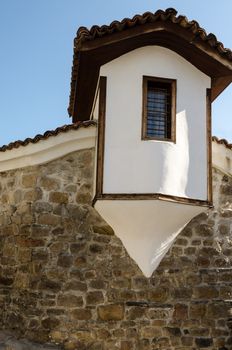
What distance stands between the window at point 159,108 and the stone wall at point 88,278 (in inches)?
47.6

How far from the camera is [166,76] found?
703 cm

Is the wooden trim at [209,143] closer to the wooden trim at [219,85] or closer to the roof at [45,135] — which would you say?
the wooden trim at [219,85]

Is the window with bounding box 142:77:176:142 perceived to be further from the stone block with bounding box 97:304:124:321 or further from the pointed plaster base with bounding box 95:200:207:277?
the stone block with bounding box 97:304:124:321

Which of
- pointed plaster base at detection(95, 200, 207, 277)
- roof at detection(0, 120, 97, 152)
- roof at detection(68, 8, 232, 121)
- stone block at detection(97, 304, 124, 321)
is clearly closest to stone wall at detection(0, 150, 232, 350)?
stone block at detection(97, 304, 124, 321)

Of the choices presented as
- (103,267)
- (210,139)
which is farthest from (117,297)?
(210,139)

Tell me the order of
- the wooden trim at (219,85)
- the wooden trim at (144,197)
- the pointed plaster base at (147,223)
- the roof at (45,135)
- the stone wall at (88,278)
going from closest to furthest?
1. the wooden trim at (144,197)
2. the pointed plaster base at (147,223)
3. the stone wall at (88,278)
4. the roof at (45,135)
5. the wooden trim at (219,85)

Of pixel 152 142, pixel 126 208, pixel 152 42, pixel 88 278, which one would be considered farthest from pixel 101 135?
pixel 88 278

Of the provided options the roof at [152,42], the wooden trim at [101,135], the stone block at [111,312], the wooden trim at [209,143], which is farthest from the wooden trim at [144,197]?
the roof at [152,42]

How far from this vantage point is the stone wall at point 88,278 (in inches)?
266

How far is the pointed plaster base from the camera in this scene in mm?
6535

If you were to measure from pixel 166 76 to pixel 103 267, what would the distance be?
3.16 metres

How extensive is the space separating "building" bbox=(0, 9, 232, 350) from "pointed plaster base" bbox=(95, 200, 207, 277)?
0.02 metres

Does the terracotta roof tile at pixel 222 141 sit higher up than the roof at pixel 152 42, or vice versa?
the roof at pixel 152 42

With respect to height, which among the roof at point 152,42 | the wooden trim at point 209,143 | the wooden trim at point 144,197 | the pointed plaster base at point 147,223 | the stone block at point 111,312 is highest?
the roof at point 152,42
